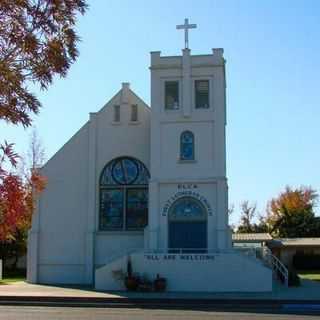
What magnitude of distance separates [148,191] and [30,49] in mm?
28956

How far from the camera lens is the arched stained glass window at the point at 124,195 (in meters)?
36.9

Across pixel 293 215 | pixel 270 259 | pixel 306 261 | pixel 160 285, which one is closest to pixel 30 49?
pixel 160 285

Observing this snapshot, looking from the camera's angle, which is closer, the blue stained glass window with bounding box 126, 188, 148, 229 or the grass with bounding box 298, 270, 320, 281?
the blue stained glass window with bounding box 126, 188, 148, 229

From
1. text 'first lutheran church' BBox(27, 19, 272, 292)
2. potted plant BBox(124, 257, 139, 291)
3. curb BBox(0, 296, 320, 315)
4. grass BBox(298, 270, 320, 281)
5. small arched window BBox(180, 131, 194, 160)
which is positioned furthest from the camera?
grass BBox(298, 270, 320, 281)

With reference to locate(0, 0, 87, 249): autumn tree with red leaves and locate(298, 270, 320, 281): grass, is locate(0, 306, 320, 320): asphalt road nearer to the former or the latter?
locate(0, 0, 87, 249): autumn tree with red leaves

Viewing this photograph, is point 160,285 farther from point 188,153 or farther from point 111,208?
point 188,153

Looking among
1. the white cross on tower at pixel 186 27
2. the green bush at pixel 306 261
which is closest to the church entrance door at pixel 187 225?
the white cross on tower at pixel 186 27

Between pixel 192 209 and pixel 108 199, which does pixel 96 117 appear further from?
pixel 192 209

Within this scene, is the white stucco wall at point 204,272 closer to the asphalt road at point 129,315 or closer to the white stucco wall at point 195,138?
the white stucco wall at point 195,138

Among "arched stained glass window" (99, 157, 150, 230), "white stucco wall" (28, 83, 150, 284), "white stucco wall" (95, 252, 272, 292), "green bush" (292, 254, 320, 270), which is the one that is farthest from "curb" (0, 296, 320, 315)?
"green bush" (292, 254, 320, 270)

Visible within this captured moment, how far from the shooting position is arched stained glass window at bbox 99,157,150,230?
1452 inches

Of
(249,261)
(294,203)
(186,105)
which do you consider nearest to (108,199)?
(186,105)

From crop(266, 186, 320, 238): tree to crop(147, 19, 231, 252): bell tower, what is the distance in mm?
44232

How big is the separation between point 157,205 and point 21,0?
28.3m
